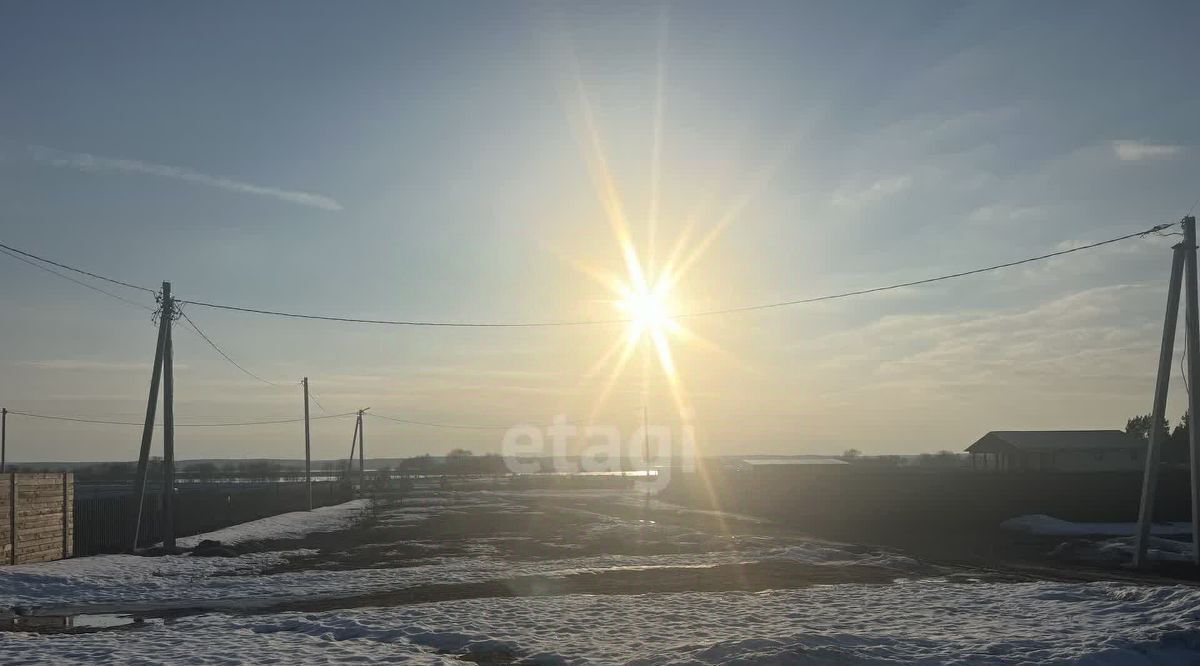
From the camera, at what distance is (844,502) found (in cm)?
5803

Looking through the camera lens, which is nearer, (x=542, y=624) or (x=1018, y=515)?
(x=542, y=624)

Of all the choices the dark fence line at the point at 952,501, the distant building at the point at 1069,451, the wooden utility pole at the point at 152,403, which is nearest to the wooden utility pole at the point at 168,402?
the wooden utility pole at the point at 152,403

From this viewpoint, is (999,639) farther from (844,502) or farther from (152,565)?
(844,502)

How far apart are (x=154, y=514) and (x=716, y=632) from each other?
29.7 meters

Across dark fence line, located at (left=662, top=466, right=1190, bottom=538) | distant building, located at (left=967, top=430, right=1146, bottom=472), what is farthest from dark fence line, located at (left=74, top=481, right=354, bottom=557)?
distant building, located at (left=967, top=430, right=1146, bottom=472)

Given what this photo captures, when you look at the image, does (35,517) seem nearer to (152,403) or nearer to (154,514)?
(152,403)

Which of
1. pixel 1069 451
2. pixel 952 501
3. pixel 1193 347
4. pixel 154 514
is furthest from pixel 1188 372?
pixel 1069 451

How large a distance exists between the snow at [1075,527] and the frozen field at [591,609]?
40.8 feet

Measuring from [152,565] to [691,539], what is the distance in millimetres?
19012

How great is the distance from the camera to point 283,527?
4275 cm

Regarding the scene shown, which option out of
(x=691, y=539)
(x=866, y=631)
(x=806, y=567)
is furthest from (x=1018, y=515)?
(x=866, y=631)

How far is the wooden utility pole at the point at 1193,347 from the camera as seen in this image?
22.7 metres

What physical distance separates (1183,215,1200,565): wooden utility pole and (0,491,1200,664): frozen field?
596 cm

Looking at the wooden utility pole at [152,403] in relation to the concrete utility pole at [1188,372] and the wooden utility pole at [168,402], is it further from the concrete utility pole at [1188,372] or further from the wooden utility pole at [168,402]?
the concrete utility pole at [1188,372]
